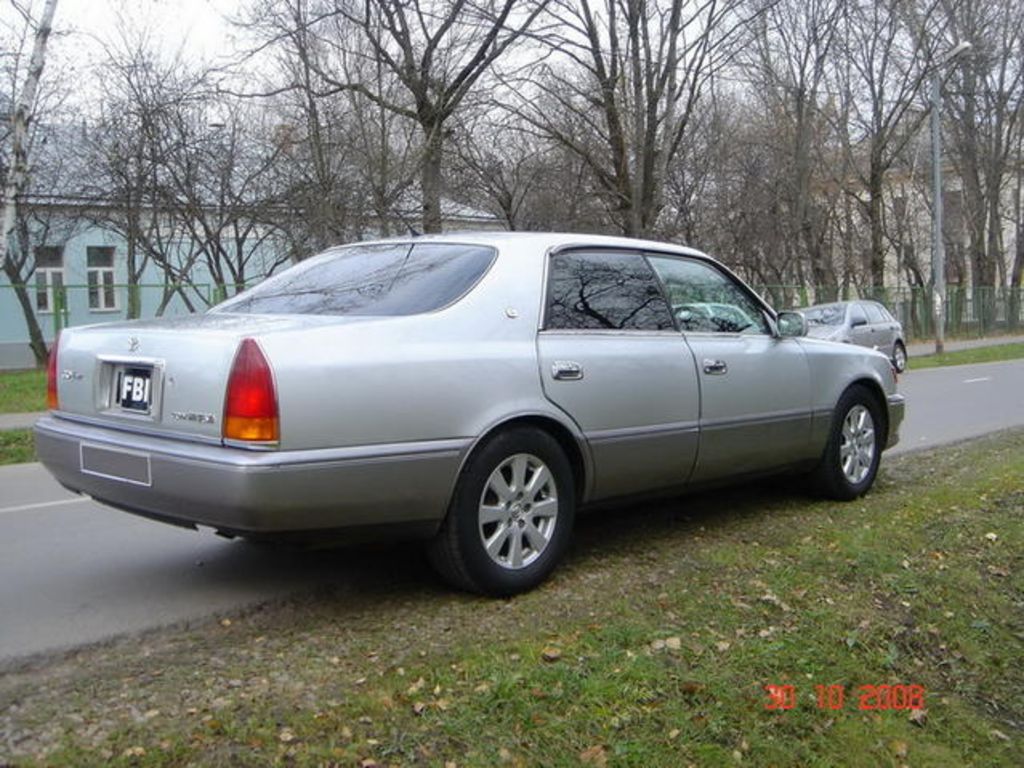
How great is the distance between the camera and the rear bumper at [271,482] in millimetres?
3533

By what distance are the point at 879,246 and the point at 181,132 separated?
2325 centimetres

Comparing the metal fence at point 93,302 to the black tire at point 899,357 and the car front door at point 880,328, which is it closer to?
the car front door at point 880,328

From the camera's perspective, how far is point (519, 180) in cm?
3092

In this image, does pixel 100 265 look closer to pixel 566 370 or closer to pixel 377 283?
pixel 377 283

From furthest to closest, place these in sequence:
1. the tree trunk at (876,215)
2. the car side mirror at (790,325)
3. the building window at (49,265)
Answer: the tree trunk at (876,215), the building window at (49,265), the car side mirror at (790,325)

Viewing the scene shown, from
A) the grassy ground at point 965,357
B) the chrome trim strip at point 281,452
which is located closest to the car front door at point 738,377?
the chrome trim strip at point 281,452

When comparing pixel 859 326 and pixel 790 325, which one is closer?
pixel 790 325

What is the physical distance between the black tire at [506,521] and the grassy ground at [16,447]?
6485 mm

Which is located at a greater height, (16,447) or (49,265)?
(49,265)

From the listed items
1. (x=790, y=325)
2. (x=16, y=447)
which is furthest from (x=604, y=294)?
(x=16, y=447)

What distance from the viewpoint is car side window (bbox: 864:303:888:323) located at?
20.1 metres

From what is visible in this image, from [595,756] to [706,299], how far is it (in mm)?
3201

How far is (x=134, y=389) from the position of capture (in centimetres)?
400

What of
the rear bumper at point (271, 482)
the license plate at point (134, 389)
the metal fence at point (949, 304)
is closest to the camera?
the rear bumper at point (271, 482)
